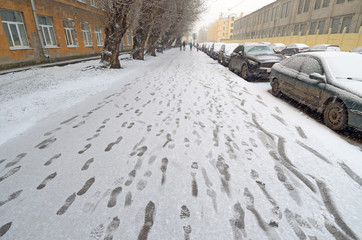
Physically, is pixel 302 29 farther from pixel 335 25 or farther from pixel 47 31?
pixel 47 31

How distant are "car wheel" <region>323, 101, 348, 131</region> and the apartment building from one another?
27137mm

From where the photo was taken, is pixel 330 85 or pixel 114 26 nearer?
pixel 330 85

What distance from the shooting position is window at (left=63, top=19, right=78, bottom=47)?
15.8 m

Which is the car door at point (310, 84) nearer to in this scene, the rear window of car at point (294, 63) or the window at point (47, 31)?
the rear window of car at point (294, 63)

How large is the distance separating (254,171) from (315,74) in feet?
10.7

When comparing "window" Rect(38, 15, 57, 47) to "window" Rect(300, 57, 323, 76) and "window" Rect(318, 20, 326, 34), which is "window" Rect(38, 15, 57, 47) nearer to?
"window" Rect(300, 57, 323, 76)

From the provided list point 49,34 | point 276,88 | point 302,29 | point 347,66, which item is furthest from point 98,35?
point 302,29

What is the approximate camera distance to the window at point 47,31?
1342 cm

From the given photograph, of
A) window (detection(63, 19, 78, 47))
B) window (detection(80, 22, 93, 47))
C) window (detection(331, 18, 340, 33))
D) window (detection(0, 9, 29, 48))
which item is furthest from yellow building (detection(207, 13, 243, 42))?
window (detection(0, 9, 29, 48))

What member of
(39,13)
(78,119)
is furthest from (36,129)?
(39,13)

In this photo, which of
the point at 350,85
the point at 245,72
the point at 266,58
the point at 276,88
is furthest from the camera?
the point at 245,72

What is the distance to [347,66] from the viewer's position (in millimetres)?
4234

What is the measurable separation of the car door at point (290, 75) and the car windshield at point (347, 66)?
34.7 inches

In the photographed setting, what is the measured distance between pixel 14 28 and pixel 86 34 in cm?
769
